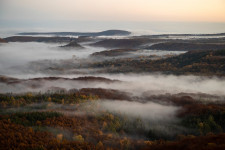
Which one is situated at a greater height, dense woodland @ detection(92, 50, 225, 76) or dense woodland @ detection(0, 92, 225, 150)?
dense woodland @ detection(92, 50, 225, 76)

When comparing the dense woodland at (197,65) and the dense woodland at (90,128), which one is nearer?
the dense woodland at (90,128)

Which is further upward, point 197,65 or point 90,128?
point 197,65

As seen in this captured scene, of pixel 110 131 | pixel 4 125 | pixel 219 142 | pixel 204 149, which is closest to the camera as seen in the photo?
pixel 204 149

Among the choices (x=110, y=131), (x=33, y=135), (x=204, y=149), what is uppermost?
(x=204, y=149)

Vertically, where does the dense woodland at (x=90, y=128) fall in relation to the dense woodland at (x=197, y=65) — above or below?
below

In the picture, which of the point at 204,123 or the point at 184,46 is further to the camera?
the point at 184,46

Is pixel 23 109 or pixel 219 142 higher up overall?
pixel 219 142

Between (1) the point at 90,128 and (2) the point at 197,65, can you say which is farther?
(2) the point at 197,65

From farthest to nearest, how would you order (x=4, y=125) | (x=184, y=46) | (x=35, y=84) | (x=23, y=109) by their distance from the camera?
(x=184, y=46), (x=35, y=84), (x=23, y=109), (x=4, y=125)

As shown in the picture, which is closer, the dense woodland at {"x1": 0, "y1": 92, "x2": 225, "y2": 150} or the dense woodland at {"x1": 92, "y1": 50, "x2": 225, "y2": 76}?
the dense woodland at {"x1": 0, "y1": 92, "x2": 225, "y2": 150}

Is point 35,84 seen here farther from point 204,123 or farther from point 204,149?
point 204,149

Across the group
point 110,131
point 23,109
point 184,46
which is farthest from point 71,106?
point 184,46
